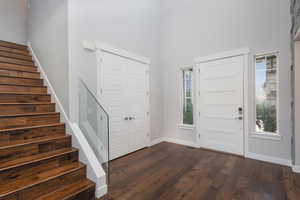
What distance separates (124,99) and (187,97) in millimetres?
1938

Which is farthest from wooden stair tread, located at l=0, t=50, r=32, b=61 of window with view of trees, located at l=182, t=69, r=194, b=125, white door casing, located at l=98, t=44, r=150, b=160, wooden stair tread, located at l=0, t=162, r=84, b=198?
window with view of trees, located at l=182, t=69, r=194, b=125

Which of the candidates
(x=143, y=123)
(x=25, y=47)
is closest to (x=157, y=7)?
(x=143, y=123)

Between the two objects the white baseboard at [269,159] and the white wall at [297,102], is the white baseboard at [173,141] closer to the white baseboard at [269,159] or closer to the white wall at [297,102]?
the white baseboard at [269,159]

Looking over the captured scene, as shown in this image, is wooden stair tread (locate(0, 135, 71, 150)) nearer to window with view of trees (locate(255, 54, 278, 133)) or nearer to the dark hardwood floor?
the dark hardwood floor

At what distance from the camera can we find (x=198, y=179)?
7.73 ft

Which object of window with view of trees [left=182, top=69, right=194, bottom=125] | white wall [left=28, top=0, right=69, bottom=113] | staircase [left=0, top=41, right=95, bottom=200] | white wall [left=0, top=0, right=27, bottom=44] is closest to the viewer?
staircase [left=0, top=41, right=95, bottom=200]

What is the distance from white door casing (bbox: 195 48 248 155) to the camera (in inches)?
130

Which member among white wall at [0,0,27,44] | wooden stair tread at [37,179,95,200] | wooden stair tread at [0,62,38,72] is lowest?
wooden stair tread at [37,179,95,200]

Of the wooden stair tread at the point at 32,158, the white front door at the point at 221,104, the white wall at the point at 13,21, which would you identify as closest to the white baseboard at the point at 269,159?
the white front door at the point at 221,104

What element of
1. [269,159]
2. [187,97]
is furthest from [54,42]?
[269,159]

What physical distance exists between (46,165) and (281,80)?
4.29m

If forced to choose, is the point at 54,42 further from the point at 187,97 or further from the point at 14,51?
the point at 187,97

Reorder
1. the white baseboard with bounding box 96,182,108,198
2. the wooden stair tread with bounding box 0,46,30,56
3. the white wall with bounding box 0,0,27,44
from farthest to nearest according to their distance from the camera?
the white wall with bounding box 0,0,27,44
the wooden stair tread with bounding box 0,46,30,56
the white baseboard with bounding box 96,182,108,198

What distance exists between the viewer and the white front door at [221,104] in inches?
131
